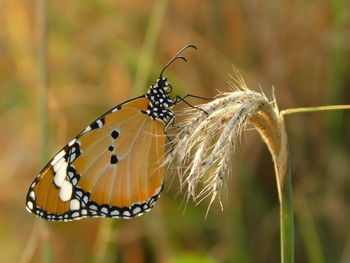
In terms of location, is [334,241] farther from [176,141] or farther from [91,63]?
[176,141]

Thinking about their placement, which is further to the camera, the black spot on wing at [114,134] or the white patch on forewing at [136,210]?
the black spot on wing at [114,134]

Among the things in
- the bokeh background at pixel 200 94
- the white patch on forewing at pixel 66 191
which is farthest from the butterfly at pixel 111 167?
the bokeh background at pixel 200 94

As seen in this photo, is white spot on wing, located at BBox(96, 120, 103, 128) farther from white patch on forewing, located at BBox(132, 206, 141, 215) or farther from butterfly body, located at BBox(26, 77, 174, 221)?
white patch on forewing, located at BBox(132, 206, 141, 215)

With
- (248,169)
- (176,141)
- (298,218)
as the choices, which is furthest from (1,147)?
(176,141)

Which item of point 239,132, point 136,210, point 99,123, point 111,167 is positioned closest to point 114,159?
point 111,167

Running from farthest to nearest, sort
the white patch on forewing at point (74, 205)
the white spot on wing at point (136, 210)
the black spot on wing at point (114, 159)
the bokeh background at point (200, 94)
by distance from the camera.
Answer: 1. the bokeh background at point (200, 94)
2. the black spot on wing at point (114, 159)
3. the white patch on forewing at point (74, 205)
4. the white spot on wing at point (136, 210)

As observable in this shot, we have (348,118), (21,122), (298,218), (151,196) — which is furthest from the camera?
(21,122)

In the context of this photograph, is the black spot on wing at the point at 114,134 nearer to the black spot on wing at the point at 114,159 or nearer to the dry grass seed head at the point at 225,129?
the black spot on wing at the point at 114,159

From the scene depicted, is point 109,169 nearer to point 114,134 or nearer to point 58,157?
point 114,134
